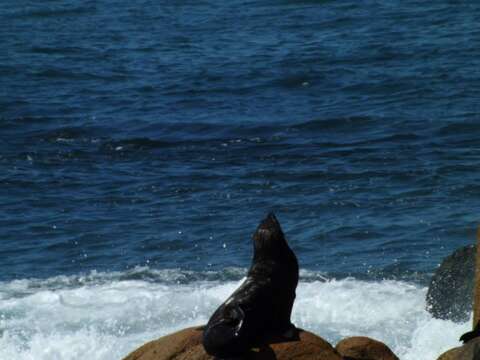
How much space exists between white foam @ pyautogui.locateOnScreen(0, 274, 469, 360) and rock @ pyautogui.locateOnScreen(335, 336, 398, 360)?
321 centimetres

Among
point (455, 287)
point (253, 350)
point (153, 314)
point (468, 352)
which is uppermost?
point (253, 350)

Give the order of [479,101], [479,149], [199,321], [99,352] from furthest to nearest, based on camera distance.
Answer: [479,101] < [479,149] < [199,321] < [99,352]

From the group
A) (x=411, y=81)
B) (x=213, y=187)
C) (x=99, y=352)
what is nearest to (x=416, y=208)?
(x=213, y=187)

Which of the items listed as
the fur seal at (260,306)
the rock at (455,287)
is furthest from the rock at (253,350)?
the rock at (455,287)

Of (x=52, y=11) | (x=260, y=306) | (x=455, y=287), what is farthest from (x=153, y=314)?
(x=52, y=11)

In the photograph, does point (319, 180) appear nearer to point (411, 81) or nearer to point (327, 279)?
point (327, 279)

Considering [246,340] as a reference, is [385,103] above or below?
below

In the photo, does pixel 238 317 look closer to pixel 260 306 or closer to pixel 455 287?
pixel 260 306

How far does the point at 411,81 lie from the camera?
27.8 meters

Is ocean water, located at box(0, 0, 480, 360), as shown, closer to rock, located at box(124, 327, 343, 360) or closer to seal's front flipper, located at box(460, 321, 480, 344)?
seal's front flipper, located at box(460, 321, 480, 344)

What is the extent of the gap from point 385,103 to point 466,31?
19.2 ft

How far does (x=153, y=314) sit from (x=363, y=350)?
20.0 ft

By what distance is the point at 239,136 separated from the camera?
965 inches

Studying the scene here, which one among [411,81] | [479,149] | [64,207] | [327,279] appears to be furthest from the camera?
[411,81]
